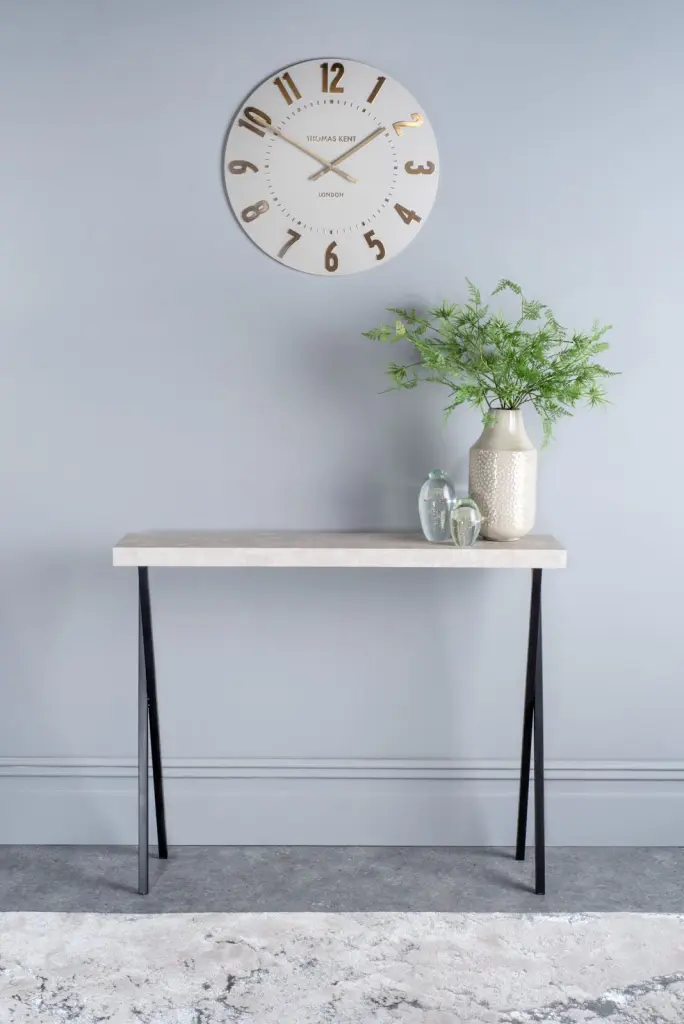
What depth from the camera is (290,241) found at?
2.46 meters

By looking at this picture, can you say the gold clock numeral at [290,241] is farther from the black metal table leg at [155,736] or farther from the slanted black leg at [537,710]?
the slanted black leg at [537,710]

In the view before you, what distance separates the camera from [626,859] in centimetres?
253

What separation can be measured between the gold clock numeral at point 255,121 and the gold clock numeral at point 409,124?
0.34 m

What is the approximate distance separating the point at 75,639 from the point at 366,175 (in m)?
1.49

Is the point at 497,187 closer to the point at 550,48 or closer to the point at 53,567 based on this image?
the point at 550,48

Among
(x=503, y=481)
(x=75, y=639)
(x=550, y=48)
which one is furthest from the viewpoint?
(x=75, y=639)

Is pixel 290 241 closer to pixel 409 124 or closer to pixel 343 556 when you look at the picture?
pixel 409 124

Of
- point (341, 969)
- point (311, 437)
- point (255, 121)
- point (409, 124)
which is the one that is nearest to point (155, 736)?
point (311, 437)

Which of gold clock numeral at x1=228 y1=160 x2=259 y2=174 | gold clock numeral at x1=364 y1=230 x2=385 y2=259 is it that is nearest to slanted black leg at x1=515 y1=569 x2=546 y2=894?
gold clock numeral at x1=364 y1=230 x2=385 y2=259

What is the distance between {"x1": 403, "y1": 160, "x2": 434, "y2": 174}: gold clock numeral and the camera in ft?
7.98

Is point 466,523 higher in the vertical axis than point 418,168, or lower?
lower

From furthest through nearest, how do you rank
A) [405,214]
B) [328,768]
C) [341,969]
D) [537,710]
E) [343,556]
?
[328,768], [405,214], [537,710], [343,556], [341,969]

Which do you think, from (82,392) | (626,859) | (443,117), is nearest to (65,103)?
(82,392)

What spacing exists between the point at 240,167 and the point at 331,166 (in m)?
0.24
